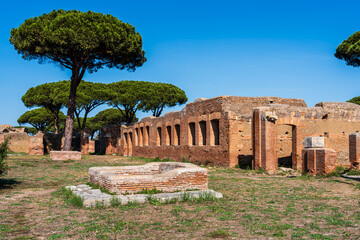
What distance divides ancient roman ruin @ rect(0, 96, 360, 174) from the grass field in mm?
4717

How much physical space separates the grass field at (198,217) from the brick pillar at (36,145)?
67.0 feet

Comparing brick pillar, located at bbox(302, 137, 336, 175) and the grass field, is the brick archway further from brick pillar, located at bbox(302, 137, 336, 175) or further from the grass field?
the grass field

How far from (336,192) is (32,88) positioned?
3528cm

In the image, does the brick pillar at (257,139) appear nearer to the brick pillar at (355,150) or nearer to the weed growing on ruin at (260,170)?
the weed growing on ruin at (260,170)

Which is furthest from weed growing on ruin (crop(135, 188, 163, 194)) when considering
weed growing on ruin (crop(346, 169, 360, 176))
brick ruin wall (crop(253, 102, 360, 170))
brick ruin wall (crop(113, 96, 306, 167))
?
Result: brick ruin wall (crop(113, 96, 306, 167))

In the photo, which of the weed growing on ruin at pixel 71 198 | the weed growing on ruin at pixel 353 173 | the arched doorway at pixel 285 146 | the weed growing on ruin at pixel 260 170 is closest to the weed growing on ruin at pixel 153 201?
the weed growing on ruin at pixel 71 198

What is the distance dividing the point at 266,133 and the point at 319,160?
2.49m

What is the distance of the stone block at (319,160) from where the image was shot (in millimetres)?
11508

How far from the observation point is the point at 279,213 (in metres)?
6.08

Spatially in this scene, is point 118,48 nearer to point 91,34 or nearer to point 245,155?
point 91,34

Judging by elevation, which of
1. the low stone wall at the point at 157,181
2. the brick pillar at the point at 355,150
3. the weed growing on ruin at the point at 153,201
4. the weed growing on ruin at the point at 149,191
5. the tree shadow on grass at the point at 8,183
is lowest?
the tree shadow on grass at the point at 8,183

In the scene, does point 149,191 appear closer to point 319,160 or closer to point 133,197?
point 133,197

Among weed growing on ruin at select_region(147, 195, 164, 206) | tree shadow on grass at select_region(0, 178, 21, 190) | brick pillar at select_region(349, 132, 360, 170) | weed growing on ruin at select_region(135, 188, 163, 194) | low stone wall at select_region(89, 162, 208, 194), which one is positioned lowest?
tree shadow on grass at select_region(0, 178, 21, 190)

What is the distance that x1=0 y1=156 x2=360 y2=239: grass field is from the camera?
4.78 metres
